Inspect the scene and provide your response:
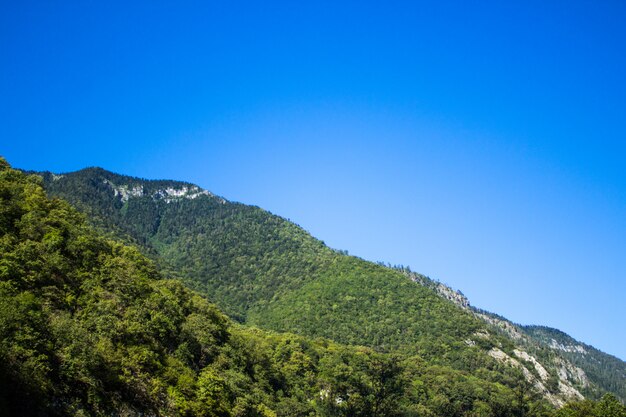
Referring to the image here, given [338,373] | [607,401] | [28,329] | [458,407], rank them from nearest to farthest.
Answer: [28,329] < [607,401] < [338,373] < [458,407]

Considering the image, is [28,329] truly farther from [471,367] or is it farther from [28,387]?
[471,367]

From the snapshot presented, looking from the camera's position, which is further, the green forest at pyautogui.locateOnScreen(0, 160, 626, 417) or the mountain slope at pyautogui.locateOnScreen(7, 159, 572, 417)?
the green forest at pyautogui.locateOnScreen(0, 160, 626, 417)

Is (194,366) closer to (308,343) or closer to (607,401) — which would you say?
(308,343)

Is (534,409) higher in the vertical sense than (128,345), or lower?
higher

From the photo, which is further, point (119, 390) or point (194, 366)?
point (194, 366)

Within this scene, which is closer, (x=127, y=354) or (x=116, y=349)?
(x=116, y=349)

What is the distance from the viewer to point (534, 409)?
127500 millimetres

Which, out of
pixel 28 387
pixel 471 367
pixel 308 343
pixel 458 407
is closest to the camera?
pixel 28 387

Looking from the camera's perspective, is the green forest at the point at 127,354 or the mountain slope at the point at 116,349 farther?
the green forest at the point at 127,354

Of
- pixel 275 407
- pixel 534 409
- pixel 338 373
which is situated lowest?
pixel 275 407

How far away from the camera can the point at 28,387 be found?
122 feet

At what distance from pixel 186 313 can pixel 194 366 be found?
1747 centimetres

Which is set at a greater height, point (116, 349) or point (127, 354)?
point (116, 349)

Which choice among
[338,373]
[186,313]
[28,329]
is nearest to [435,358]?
[338,373]
